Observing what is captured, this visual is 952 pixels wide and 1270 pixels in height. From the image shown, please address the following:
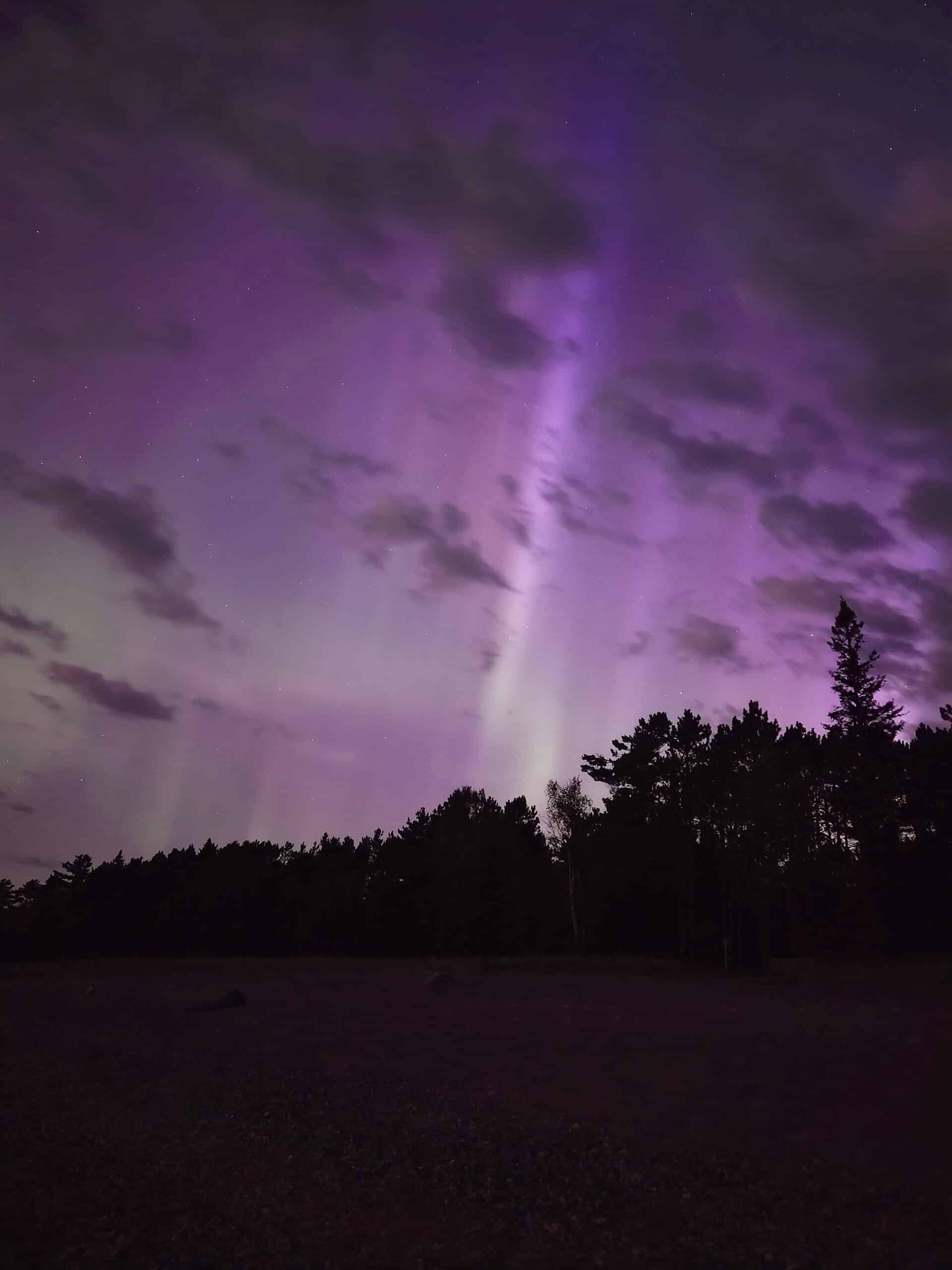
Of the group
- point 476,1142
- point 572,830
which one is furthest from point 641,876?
point 476,1142

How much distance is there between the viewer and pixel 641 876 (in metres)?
62.7

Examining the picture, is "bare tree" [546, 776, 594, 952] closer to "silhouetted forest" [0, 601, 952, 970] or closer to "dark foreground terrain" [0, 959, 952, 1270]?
"silhouetted forest" [0, 601, 952, 970]

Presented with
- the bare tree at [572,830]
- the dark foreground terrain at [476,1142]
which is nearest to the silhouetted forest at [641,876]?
the bare tree at [572,830]

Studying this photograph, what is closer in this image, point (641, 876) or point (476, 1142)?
point (476, 1142)

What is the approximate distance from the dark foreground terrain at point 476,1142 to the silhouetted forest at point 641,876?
88.4 ft

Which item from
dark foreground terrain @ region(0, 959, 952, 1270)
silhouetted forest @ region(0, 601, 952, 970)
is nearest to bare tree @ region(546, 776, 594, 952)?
silhouetted forest @ region(0, 601, 952, 970)

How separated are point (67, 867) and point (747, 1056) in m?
91.1

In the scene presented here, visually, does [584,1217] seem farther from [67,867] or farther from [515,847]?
[67,867]

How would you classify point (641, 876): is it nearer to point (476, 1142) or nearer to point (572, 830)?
point (572, 830)

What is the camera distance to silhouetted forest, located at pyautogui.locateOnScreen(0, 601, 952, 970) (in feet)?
163

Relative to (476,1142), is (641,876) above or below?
above

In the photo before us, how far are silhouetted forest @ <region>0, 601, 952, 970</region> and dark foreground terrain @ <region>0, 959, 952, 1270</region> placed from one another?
26.9 meters

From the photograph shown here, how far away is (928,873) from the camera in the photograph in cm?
4988

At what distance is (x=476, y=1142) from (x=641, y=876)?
5364 centimetres
